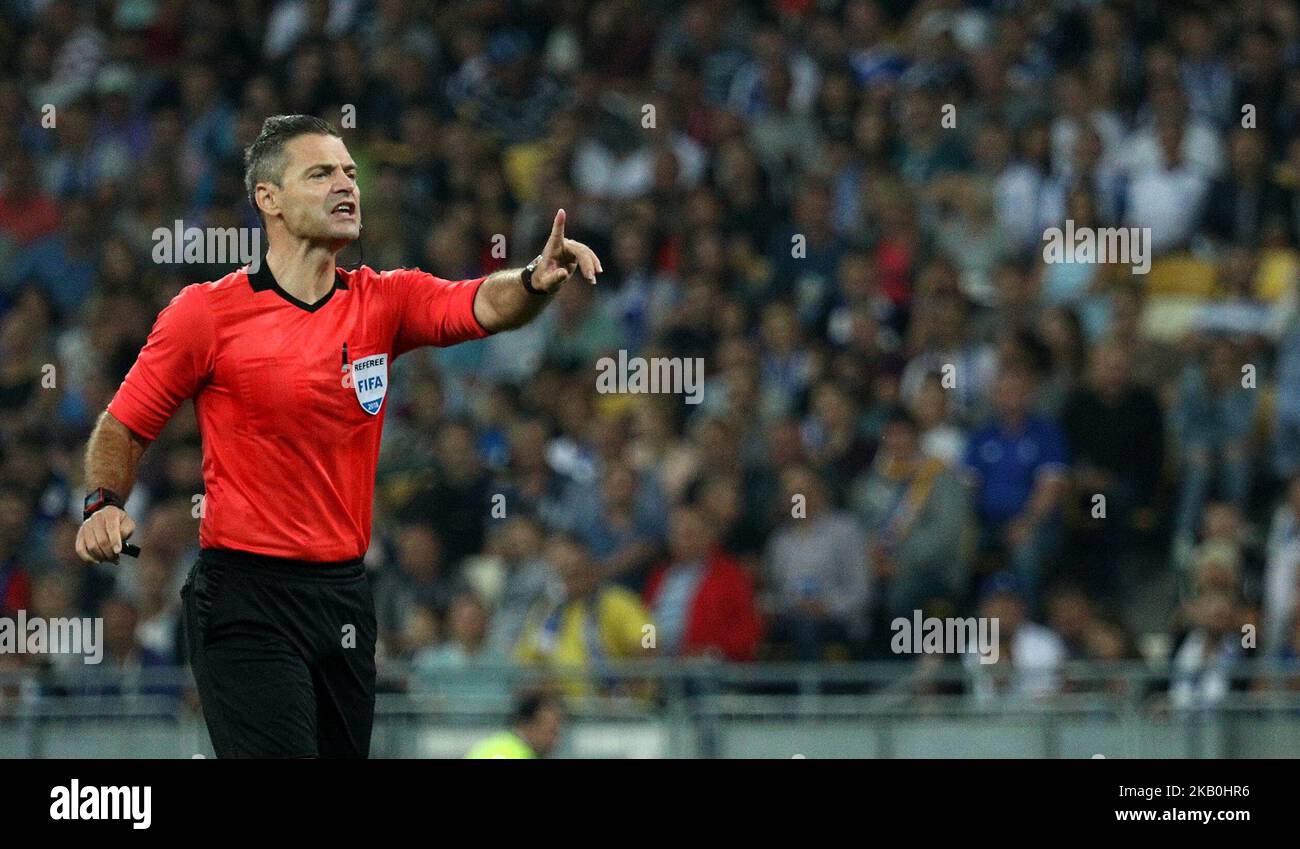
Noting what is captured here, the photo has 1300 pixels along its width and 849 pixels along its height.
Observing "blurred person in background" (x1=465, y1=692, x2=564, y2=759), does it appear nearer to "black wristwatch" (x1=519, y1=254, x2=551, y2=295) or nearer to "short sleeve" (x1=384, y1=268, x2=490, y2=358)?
"short sleeve" (x1=384, y1=268, x2=490, y2=358)

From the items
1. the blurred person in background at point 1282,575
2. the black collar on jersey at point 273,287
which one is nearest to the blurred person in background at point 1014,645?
the blurred person in background at point 1282,575

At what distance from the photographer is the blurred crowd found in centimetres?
1122

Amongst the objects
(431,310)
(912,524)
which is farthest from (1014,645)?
(431,310)

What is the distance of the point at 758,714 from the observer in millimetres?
10125

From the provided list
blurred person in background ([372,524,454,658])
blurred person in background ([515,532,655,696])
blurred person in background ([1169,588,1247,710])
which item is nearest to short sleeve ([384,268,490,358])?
blurred person in background ([515,532,655,696])

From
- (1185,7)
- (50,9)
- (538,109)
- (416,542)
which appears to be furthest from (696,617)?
(50,9)

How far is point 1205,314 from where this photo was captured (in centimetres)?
1206

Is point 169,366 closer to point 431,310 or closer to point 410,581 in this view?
point 431,310

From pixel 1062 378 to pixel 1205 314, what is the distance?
92 centimetres

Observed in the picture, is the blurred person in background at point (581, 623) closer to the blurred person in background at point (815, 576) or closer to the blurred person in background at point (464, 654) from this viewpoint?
the blurred person in background at point (464, 654)

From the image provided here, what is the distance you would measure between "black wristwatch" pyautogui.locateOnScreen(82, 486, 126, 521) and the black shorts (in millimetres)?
280

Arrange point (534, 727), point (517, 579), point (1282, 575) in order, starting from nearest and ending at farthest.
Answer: point (534, 727)
point (1282, 575)
point (517, 579)

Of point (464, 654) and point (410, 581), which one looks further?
point (410, 581)

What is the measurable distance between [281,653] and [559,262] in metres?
1.22
